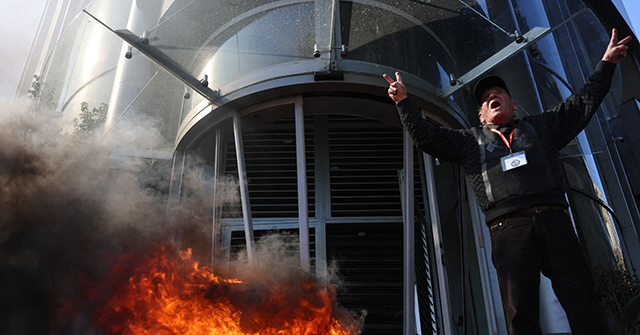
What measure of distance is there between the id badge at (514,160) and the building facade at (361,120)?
2.45 metres

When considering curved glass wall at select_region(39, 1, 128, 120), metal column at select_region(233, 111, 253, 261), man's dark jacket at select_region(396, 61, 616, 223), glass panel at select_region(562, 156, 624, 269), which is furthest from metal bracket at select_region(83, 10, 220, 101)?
glass panel at select_region(562, 156, 624, 269)

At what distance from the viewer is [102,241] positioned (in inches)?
173

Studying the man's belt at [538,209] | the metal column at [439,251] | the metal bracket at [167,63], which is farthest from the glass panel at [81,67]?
the man's belt at [538,209]

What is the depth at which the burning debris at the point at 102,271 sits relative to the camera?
3.74 meters

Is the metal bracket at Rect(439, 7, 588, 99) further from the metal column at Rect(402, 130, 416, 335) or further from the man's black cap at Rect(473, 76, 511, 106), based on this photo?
the man's black cap at Rect(473, 76, 511, 106)

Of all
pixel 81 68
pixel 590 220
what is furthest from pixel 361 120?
pixel 81 68

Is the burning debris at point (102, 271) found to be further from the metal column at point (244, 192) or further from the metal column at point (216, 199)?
the metal column at point (216, 199)

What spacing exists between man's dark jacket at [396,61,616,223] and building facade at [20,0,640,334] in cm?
212

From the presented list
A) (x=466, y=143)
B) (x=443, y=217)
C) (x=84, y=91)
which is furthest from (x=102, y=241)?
(x=84, y=91)

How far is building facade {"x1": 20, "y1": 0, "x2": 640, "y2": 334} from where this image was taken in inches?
210

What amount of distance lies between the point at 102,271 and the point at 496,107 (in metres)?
3.70

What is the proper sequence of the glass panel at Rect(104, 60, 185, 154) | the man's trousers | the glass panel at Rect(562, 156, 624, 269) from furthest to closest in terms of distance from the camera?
the glass panel at Rect(562, 156, 624, 269) < the glass panel at Rect(104, 60, 185, 154) < the man's trousers

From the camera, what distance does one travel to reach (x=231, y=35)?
5855 millimetres

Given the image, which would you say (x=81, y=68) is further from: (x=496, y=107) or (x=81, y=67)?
(x=496, y=107)
